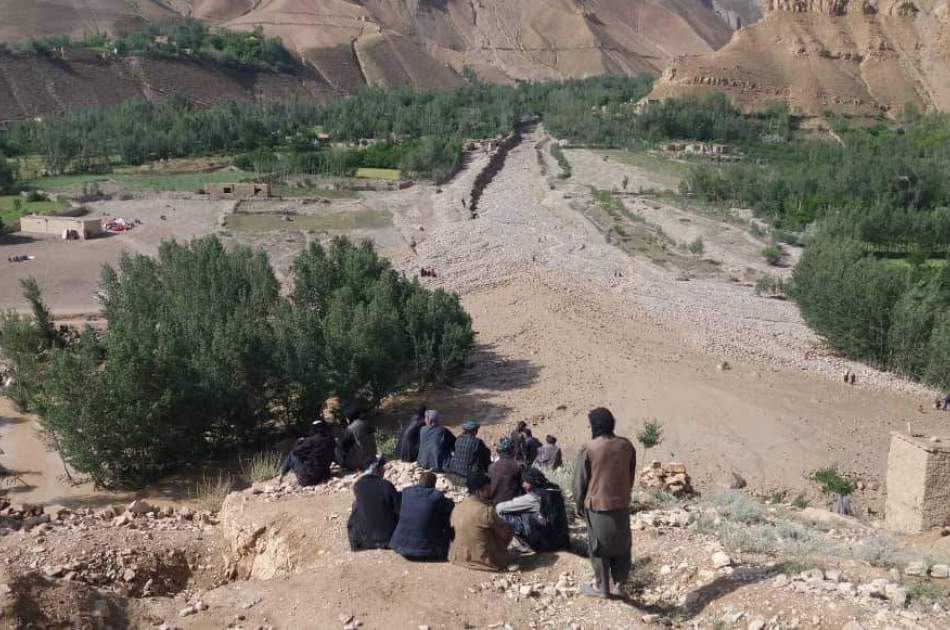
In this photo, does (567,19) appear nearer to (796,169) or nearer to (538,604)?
(796,169)

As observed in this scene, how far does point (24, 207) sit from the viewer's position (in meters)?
41.0

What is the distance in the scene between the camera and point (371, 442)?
31.2 feet

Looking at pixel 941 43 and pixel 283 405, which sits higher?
pixel 941 43

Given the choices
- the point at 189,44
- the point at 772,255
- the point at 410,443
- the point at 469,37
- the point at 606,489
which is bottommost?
the point at 772,255

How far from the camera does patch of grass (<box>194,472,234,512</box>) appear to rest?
9.84 metres

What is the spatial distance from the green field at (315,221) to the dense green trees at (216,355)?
15.5m

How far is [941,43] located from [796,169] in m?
46.6

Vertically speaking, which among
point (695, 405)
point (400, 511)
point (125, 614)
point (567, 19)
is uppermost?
point (567, 19)

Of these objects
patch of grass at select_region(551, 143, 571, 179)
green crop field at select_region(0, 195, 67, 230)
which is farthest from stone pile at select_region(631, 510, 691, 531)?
patch of grass at select_region(551, 143, 571, 179)

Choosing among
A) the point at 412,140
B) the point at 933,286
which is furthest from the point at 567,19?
the point at 933,286

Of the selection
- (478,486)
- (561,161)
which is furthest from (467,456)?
(561,161)

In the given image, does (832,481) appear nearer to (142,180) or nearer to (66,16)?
(142,180)

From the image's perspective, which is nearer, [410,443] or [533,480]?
[533,480]


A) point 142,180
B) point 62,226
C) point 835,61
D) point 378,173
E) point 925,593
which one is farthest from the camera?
point 835,61
